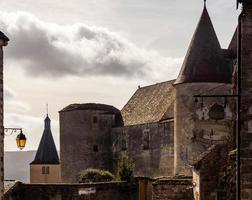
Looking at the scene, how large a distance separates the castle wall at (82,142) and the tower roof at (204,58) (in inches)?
594

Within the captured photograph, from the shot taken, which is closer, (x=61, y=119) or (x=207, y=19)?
(x=207, y=19)

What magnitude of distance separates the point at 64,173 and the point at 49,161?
12.0m

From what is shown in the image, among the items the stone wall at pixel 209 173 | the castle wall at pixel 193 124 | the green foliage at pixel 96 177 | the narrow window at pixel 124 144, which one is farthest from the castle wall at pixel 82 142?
the stone wall at pixel 209 173

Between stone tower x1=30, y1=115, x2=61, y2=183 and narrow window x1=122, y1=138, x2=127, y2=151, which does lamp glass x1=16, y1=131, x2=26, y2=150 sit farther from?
stone tower x1=30, y1=115, x2=61, y2=183

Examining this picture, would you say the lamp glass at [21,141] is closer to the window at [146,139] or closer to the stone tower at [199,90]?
the stone tower at [199,90]

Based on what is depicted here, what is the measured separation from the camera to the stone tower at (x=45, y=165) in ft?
228

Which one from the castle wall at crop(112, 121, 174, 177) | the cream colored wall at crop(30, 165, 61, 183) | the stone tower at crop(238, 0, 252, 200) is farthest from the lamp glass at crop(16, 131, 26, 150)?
the cream colored wall at crop(30, 165, 61, 183)

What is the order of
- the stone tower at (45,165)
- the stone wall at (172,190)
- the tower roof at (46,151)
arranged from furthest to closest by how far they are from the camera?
the tower roof at (46,151)
the stone tower at (45,165)
the stone wall at (172,190)

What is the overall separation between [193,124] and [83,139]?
55.6 feet

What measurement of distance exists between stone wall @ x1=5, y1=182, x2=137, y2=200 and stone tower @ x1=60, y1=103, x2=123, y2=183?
74.8 ft

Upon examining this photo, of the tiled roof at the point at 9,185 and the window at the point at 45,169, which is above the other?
the tiled roof at the point at 9,185

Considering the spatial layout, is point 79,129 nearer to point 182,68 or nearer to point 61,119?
point 61,119

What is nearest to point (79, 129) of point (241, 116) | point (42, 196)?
point (42, 196)

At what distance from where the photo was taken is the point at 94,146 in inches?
2347
